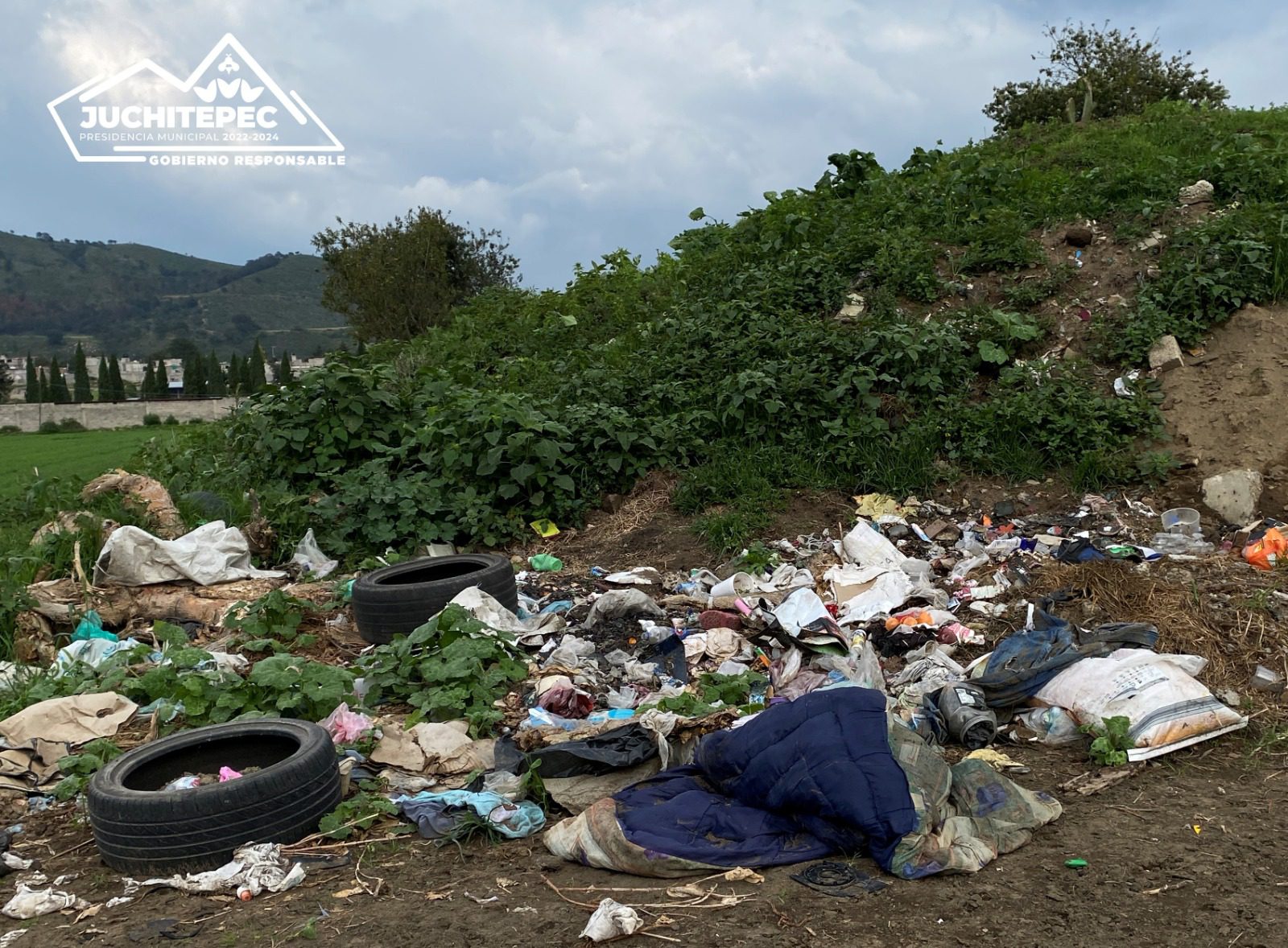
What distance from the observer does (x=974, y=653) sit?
17.3ft

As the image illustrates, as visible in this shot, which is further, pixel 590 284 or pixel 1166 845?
pixel 590 284

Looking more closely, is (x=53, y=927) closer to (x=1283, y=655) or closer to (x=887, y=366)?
(x=1283, y=655)

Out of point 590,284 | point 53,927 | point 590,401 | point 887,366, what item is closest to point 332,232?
point 590,284

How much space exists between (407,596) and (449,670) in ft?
3.56

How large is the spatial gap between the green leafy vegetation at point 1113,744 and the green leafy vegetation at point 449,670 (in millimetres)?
2459

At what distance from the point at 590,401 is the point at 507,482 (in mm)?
1170

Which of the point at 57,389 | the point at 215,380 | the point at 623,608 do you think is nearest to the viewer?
the point at 623,608

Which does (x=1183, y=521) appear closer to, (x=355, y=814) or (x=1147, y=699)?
(x=1147, y=699)

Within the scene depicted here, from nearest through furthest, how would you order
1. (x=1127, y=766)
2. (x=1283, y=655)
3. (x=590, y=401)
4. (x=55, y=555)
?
(x=1127, y=766) → (x=1283, y=655) → (x=55, y=555) → (x=590, y=401)

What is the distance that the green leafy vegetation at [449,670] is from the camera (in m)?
4.51

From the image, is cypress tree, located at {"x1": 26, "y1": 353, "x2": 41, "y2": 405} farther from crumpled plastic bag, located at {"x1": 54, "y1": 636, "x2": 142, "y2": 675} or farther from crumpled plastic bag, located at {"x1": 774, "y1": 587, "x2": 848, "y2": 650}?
crumpled plastic bag, located at {"x1": 774, "y1": 587, "x2": 848, "y2": 650}

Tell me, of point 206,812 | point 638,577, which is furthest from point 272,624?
point 206,812

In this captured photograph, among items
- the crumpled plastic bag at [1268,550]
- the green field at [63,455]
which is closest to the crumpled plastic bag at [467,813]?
the crumpled plastic bag at [1268,550]

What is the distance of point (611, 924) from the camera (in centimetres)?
280
